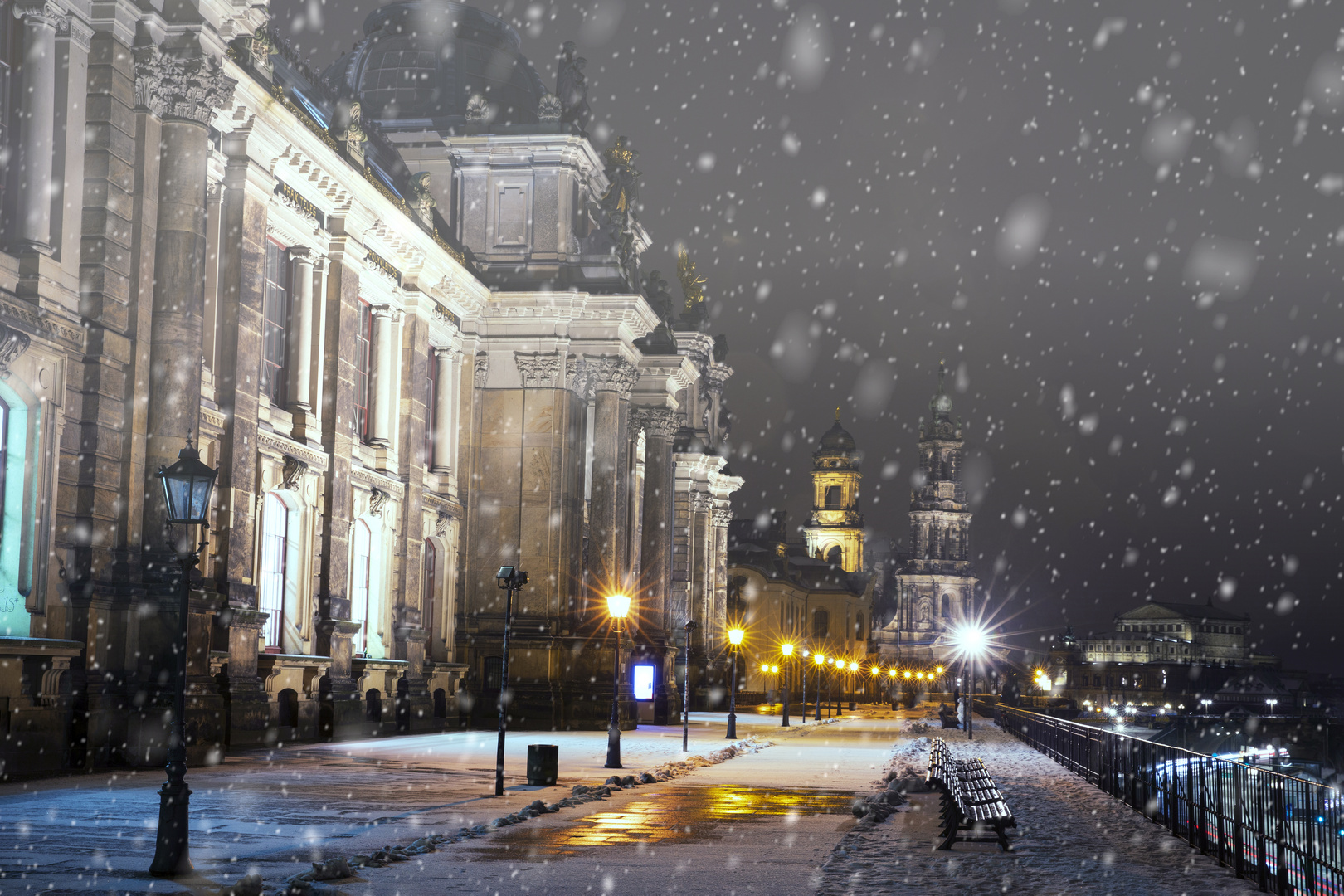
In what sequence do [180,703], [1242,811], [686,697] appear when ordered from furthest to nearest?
[686,697]
[1242,811]
[180,703]

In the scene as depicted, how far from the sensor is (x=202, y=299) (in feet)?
91.4

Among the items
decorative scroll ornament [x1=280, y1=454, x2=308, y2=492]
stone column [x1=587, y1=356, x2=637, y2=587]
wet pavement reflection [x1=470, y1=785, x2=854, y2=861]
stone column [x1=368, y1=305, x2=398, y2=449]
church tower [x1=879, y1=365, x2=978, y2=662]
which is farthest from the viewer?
church tower [x1=879, y1=365, x2=978, y2=662]

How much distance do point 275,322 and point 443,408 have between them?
41.9 feet

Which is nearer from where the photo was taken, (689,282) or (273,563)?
(273,563)

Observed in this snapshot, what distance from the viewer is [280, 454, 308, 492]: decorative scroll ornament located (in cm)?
3606

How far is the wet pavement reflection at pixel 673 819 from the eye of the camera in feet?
54.0

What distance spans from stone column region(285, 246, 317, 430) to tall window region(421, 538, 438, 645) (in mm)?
11076

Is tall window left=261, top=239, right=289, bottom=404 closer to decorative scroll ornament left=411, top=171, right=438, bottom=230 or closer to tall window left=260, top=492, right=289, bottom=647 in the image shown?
tall window left=260, top=492, right=289, bottom=647

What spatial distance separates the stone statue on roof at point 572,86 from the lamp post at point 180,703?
40.1m

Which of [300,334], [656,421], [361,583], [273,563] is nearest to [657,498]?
[656,421]

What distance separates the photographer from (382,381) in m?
43.3

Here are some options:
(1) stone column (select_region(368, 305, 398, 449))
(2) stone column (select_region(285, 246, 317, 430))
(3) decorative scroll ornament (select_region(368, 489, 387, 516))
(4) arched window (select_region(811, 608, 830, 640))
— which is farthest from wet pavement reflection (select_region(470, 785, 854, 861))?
(4) arched window (select_region(811, 608, 830, 640))

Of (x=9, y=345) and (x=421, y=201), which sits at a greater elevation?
(x=421, y=201)

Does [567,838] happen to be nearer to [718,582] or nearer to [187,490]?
[187,490]
